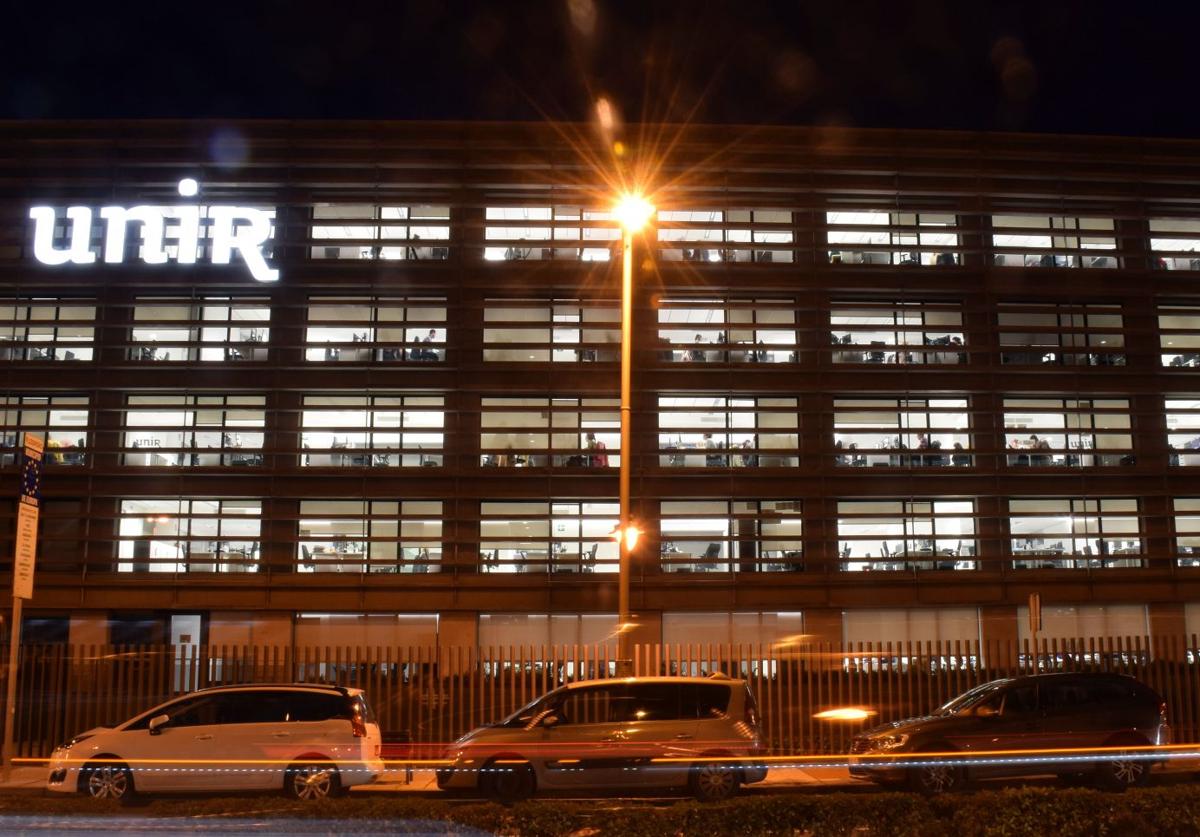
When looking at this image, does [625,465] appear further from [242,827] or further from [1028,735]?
[242,827]

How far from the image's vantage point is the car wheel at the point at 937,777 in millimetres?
17641

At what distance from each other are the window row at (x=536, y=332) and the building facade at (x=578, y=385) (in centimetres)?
10

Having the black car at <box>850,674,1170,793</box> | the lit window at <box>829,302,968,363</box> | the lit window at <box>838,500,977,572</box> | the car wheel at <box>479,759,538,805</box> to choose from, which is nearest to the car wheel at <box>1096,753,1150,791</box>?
the black car at <box>850,674,1170,793</box>

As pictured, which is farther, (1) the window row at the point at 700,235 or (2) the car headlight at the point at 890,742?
(1) the window row at the point at 700,235

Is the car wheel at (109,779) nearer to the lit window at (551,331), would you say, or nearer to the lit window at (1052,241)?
the lit window at (551,331)

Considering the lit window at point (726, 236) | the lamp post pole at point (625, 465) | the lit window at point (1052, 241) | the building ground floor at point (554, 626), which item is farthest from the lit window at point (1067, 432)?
the lamp post pole at point (625, 465)

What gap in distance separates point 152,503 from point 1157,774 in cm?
2365

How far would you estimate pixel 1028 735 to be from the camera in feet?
60.7

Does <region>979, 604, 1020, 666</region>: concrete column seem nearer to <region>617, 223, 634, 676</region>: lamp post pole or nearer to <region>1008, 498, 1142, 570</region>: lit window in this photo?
<region>1008, 498, 1142, 570</region>: lit window

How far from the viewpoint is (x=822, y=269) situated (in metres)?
32.4

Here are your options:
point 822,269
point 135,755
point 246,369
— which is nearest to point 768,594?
point 822,269

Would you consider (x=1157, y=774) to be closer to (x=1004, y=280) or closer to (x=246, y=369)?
(x=1004, y=280)

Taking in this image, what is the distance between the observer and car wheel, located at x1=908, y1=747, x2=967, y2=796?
695 inches

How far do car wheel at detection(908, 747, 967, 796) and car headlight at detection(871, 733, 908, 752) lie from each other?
546 millimetres
